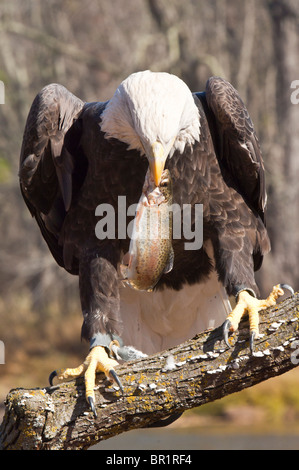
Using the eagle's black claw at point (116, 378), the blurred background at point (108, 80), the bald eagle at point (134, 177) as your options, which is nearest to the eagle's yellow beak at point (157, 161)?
the bald eagle at point (134, 177)

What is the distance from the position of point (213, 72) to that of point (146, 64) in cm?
175

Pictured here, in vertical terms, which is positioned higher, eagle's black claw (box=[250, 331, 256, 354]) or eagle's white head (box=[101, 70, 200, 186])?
eagle's white head (box=[101, 70, 200, 186])

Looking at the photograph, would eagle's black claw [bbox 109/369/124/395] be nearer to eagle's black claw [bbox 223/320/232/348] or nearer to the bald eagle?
the bald eagle

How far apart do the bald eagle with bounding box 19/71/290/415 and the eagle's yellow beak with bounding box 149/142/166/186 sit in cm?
10

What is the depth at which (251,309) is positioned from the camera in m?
3.91

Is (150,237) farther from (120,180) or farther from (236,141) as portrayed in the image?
(236,141)

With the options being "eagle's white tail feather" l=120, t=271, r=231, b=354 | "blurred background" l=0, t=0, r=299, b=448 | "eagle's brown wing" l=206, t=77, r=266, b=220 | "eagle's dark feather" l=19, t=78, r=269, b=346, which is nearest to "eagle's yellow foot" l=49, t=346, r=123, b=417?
"eagle's dark feather" l=19, t=78, r=269, b=346

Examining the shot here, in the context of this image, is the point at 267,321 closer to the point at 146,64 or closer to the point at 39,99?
the point at 39,99

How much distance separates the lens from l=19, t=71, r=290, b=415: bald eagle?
13.8 feet

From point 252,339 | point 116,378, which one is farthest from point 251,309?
point 116,378

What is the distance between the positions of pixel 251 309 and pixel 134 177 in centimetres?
107

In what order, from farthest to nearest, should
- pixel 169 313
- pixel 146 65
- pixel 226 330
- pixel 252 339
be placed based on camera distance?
pixel 146 65, pixel 169 313, pixel 226 330, pixel 252 339

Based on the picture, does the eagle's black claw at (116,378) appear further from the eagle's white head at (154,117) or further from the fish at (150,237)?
the eagle's white head at (154,117)

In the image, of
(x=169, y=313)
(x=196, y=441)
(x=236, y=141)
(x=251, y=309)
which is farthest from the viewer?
(x=196, y=441)
